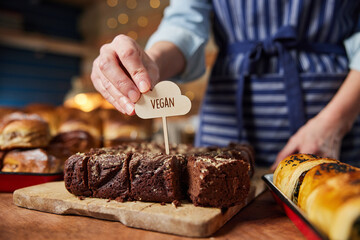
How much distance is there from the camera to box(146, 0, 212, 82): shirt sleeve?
1843mm

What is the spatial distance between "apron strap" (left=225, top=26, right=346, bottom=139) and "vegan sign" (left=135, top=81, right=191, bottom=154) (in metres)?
0.63

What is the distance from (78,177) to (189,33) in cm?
112

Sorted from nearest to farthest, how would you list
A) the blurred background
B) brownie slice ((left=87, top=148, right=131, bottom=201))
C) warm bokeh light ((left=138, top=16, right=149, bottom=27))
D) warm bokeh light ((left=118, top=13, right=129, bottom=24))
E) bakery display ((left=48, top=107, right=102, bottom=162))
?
brownie slice ((left=87, top=148, right=131, bottom=201)) → bakery display ((left=48, top=107, right=102, bottom=162)) → warm bokeh light ((left=138, top=16, right=149, bottom=27)) → the blurred background → warm bokeh light ((left=118, top=13, right=129, bottom=24))

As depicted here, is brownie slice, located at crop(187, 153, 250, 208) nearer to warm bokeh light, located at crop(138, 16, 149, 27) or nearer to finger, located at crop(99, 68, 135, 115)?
finger, located at crop(99, 68, 135, 115)

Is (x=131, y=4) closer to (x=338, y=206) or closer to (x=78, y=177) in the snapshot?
(x=78, y=177)

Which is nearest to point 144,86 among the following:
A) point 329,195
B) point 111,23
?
point 329,195

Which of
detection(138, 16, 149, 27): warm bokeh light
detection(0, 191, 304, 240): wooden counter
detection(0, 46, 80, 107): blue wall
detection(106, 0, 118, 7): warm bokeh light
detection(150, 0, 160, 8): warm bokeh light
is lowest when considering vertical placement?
detection(0, 191, 304, 240): wooden counter

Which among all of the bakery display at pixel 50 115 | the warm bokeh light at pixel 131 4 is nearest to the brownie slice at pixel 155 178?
the bakery display at pixel 50 115

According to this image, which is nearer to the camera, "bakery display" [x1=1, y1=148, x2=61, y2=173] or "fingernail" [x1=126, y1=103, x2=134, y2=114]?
"fingernail" [x1=126, y1=103, x2=134, y2=114]

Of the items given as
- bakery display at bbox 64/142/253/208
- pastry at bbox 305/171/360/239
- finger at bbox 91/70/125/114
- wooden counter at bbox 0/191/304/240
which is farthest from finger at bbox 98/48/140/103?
pastry at bbox 305/171/360/239

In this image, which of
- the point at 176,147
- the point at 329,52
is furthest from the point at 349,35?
the point at 176,147

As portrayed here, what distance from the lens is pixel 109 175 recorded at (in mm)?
1172

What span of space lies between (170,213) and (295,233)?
0.39 m

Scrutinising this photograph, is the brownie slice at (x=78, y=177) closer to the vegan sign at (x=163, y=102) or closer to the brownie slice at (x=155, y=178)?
the brownie slice at (x=155, y=178)
